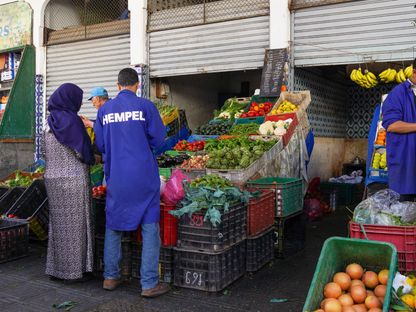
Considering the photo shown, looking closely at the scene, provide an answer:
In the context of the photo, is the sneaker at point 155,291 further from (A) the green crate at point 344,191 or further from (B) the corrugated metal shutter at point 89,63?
(B) the corrugated metal shutter at point 89,63

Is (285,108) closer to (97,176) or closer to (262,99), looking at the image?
(262,99)

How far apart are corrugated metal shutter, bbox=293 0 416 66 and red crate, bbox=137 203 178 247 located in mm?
4983

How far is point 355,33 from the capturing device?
7797mm

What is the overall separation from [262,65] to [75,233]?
547 centimetres

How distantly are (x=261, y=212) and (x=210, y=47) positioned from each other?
Result: 5.25 metres

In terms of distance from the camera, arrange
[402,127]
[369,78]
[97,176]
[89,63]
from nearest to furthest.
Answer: [402,127]
[97,176]
[369,78]
[89,63]

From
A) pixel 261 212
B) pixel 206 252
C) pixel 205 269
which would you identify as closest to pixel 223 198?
pixel 206 252

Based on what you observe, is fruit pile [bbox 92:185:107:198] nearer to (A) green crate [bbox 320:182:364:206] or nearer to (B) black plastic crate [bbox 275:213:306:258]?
(B) black plastic crate [bbox 275:213:306:258]

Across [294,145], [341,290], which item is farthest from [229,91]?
[341,290]

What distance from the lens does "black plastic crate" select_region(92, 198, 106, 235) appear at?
193 inches

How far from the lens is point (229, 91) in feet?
42.9

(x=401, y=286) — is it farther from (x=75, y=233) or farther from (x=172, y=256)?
(x=75, y=233)

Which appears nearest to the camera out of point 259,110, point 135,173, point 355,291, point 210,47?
point 355,291

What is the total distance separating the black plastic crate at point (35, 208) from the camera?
622 cm
